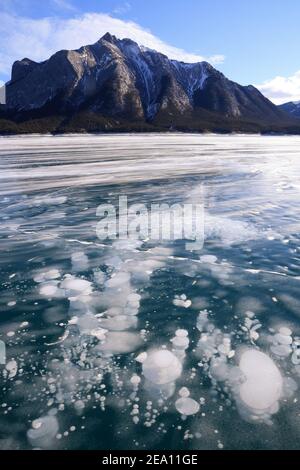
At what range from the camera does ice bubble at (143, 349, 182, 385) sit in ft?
11.8

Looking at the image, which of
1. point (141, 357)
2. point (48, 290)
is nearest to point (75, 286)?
point (48, 290)

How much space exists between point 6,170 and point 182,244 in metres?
14.8

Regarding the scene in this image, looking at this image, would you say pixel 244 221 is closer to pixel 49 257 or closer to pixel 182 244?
pixel 182 244

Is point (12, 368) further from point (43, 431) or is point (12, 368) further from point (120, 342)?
point (120, 342)

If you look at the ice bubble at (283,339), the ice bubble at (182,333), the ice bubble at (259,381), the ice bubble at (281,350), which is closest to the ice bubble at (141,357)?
the ice bubble at (182,333)

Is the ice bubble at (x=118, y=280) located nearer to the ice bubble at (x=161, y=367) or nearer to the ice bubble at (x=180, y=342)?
the ice bubble at (x=180, y=342)

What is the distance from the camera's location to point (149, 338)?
4.25 m

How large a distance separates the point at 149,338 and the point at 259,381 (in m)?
1.36

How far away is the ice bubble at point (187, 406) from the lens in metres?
3.18

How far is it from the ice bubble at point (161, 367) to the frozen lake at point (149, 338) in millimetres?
16

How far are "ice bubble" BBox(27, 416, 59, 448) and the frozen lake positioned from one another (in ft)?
0.04

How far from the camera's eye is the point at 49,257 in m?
6.80

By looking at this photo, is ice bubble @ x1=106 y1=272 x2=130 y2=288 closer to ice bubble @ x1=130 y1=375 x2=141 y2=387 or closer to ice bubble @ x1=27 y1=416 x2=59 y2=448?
ice bubble @ x1=130 y1=375 x2=141 y2=387
